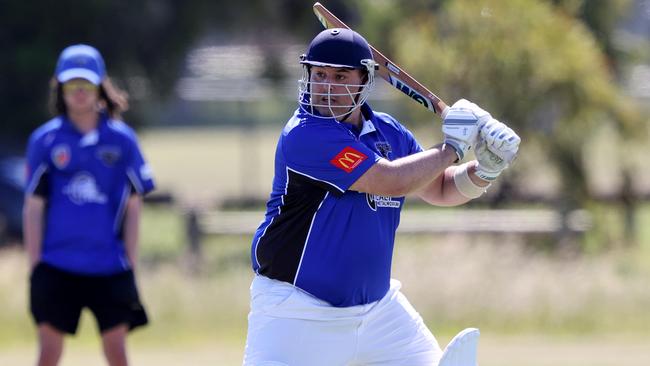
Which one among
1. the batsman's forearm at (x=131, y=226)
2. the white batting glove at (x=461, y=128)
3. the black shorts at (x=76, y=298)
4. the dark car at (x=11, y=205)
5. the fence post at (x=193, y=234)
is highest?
the white batting glove at (x=461, y=128)

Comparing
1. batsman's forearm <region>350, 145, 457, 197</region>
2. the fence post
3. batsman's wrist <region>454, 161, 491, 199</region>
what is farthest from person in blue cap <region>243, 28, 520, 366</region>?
the fence post

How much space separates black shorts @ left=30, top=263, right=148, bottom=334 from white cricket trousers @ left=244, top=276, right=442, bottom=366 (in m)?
2.06

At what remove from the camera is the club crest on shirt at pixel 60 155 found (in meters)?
6.84

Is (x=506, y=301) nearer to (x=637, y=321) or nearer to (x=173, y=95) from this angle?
(x=637, y=321)

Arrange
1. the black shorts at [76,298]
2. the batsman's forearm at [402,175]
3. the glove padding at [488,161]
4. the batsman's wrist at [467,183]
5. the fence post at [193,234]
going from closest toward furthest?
1. the batsman's forearm at [402,175]
2. the glove padding at [488,161]
3. the batsman's wrist at [467,183]
4. the black shorts at [76,298]
5. the fence post at [193,234]

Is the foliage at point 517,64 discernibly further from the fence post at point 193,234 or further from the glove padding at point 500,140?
the glove padding at point 500,140

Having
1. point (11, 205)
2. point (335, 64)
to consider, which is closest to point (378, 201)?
point (335, 64)

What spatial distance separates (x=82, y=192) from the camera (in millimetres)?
6855

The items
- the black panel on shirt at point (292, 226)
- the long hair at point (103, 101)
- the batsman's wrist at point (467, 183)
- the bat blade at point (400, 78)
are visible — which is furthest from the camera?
the long hair at point (103, 101)

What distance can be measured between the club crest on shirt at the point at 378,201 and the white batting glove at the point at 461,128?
33 centimetres

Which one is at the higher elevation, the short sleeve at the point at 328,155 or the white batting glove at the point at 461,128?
the white batting glove at the point at 461,128

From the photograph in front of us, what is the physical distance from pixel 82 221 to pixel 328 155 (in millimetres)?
2433

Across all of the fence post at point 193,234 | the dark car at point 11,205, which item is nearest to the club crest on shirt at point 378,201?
the fence post at point 193,234

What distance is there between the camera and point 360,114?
512cm
